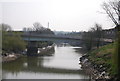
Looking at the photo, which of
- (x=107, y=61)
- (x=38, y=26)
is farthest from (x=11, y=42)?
A: (x=38, y=26)

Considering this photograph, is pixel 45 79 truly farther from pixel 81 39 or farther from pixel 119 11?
pixel 81 39

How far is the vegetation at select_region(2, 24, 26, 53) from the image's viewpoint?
4978 centimetres

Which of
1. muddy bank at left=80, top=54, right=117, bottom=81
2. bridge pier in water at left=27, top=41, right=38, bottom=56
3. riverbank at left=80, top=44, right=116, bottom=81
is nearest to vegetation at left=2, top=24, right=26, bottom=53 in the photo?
bridge pier in water at left=27, top=41, right=38, bottom=56

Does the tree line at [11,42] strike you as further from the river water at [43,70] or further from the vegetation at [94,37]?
the vegetation at [94,37]

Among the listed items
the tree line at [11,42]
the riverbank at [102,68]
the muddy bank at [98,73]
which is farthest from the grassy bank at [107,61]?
the tree line at [11,42]

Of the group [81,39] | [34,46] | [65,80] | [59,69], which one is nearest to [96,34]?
[81,39]

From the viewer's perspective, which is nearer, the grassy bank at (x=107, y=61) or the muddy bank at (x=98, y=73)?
the grassy bank at (x=107, y=61)

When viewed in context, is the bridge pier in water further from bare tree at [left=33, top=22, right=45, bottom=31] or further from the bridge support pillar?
bare tree at [left=33, top=22, right=45, bottom=31]

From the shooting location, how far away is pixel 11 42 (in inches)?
2056

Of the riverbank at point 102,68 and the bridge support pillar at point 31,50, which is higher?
the riverbank at point 102,68

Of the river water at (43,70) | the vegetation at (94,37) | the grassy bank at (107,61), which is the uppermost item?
the vegetation at (94,37)

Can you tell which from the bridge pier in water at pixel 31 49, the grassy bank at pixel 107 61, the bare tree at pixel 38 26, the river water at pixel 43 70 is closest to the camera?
the grassy bank at pixel 107 61

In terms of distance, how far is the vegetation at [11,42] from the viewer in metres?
49.8

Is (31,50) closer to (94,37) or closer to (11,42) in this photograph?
(11,42)
